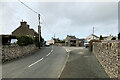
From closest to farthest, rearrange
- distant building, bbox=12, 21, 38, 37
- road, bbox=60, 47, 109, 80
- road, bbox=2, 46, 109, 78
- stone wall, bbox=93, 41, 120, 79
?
stone wall, bbox=93, 41, 120, 79 < road, bbox=60, 47, 109, 80 < road, bbox=2, 46, 109, 78 < distant building, bbox=12, 21, 38, 37

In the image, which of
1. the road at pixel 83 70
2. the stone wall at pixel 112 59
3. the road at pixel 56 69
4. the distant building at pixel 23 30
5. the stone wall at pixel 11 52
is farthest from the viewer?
the distant building at pixel 23 30

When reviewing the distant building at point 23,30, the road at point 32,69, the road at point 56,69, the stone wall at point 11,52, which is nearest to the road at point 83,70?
the road at point 56,69

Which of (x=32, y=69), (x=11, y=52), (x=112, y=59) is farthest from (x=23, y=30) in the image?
(x=112, y=59)

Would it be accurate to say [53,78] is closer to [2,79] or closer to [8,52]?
[2,79]

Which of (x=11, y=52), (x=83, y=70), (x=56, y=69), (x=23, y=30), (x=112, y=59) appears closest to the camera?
(x=112, y=59)

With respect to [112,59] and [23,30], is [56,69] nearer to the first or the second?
[112,59]

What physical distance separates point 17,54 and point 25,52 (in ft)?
8.96

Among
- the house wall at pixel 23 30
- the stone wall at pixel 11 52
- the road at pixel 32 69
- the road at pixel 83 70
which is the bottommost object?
the road at pixel 32 69

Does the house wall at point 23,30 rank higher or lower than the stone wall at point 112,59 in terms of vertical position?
higher

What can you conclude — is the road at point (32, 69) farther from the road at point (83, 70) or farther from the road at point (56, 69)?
the road at point (83, 70)

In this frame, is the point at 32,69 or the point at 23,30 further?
the point at 23,30

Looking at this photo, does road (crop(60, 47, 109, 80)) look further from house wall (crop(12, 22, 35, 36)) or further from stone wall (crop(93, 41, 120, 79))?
house wall (crop(12, 22, 35, 36))

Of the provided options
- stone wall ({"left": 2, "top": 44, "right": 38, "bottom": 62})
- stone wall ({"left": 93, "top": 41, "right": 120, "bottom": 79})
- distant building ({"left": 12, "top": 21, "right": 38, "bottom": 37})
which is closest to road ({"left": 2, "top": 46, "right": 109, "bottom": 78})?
stone wall ({"left": 93, "top": 41, "right": 120, "bottom": 79})

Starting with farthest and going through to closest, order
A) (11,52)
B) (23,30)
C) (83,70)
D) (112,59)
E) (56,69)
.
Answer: (23,30) → (11,52) → (56,69) → (83,70) → (112,59)
